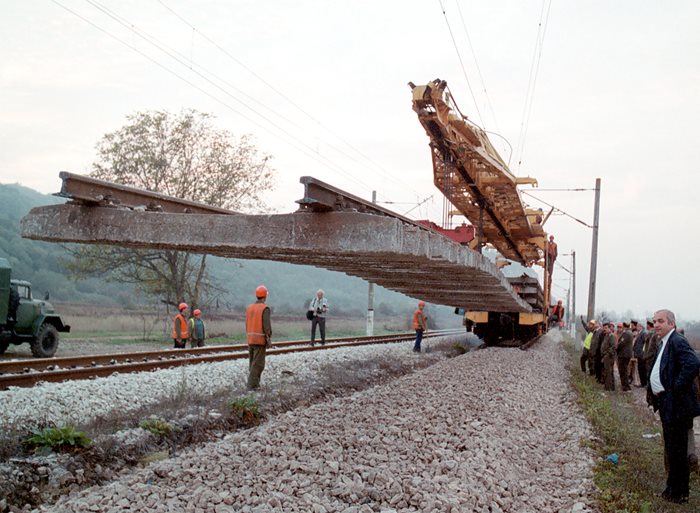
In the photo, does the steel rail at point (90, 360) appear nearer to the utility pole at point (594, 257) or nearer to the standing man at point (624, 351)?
the standing man at point (624, 351)

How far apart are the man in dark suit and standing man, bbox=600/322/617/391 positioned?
8057 millimetres

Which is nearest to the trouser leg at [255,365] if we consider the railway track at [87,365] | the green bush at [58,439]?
the railway track at [87,365]

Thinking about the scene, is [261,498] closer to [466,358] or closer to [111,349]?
[466,358]

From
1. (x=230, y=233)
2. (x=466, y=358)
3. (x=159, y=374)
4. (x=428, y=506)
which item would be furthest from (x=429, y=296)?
(x=428, y=506)

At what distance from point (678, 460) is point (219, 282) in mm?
26516

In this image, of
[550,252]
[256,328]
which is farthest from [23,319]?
[550,252]

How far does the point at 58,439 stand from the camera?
5.80 metres

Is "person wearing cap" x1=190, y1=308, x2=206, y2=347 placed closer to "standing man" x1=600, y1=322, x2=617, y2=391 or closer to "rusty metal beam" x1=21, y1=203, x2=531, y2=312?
"rusty metal beam" x1=21, y1=203, x2=531, y2=312

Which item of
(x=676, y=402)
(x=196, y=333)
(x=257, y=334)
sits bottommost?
(x=196, y=333)

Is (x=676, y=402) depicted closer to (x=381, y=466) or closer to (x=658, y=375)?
(x=658, y=375)

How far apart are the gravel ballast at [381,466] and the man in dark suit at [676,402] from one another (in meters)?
0.75

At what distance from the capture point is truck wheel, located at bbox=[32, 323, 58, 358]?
14.0 m

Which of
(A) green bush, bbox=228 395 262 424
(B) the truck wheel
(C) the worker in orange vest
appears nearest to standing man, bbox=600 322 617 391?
(A) green bush, bbox=228 395 262 424

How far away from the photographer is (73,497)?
4.79 meters
